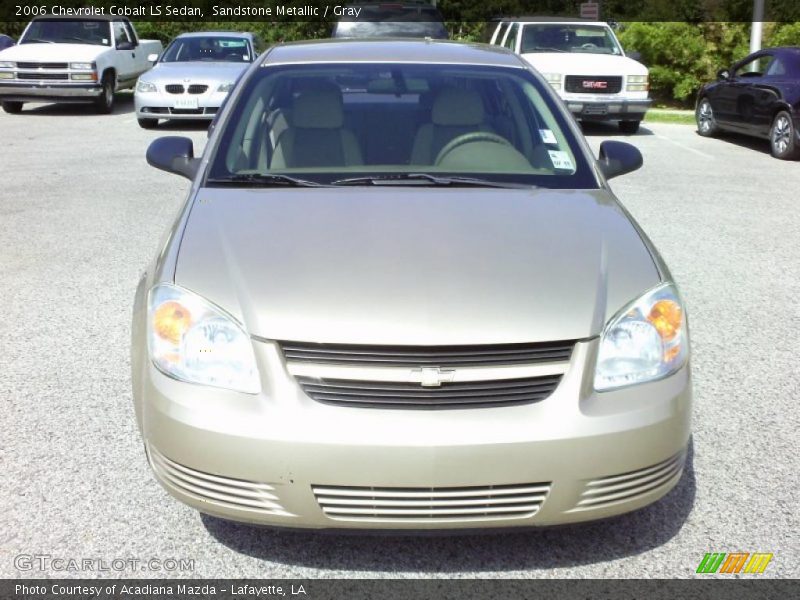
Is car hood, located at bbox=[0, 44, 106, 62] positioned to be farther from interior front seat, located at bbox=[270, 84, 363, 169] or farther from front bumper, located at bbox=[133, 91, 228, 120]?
interior front seat, located at bbox=[270, 84, 363, 169]

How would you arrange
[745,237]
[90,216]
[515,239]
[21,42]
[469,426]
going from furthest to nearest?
1. [21,42]
2. [90,216]
3. [745,237]
4. [515,239]
5. [469,426]

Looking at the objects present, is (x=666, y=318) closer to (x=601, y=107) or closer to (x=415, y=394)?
(x=415, y=394)

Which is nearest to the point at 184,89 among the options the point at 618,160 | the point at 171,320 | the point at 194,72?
the point at 194,72

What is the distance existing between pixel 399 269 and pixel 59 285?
3.89 metres

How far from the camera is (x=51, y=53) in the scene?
1669 centimetres

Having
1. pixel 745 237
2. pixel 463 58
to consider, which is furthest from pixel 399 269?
pixel 745 237

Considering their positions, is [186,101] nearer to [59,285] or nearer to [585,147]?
[59,285]

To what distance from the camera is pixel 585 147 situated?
4.08 m

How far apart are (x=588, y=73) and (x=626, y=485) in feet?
41.2

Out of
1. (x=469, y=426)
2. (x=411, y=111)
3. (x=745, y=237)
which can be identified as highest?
(x=411, y=111)

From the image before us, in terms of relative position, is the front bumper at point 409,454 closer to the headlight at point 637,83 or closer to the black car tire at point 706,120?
the headlight at point 637,83

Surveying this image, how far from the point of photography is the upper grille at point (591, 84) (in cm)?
1448

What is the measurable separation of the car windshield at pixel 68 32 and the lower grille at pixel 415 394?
16796 millimetres

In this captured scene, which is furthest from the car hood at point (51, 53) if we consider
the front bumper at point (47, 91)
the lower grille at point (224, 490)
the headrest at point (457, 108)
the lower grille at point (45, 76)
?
the lower grille at point (224, 490)
